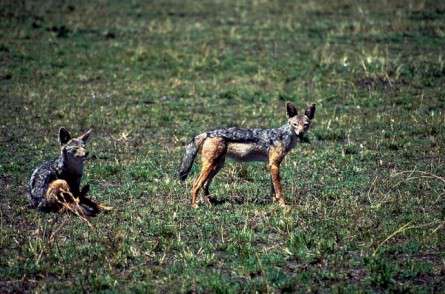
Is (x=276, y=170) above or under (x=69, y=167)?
under

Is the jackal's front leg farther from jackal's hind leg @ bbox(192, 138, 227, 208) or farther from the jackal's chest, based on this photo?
jackal's hind leg @ bbox(192, 138, 227, 208)

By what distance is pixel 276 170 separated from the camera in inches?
426

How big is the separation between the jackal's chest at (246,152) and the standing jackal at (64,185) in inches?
79.7

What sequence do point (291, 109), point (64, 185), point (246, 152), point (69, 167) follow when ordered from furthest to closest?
1. point (291, 109)
2. point (246, 152)
3. point (69, 167)
4. point (64, 185)

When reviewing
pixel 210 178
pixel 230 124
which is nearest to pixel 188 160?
pixel 210 178

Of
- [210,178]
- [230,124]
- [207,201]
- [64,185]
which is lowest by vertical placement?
[230,124]

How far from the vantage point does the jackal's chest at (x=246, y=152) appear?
1082 cm

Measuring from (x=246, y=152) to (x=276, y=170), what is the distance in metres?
0.52

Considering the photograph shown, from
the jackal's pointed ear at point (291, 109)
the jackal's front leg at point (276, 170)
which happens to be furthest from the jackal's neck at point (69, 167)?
the jackal's pointed ear at point (291, 109)

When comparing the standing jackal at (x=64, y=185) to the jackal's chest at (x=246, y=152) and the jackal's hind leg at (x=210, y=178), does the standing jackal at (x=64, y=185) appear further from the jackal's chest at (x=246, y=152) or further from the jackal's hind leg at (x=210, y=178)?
the jackal's chest at (x=246, y=152)

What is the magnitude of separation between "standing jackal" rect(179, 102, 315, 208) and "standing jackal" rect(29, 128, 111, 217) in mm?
1448

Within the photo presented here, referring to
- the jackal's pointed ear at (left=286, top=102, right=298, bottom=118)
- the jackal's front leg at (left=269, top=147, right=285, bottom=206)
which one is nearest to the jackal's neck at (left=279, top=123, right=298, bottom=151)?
the jackal's front leg at (left=269, top=147, right=285, bottom=206)

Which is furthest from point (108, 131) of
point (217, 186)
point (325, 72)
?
point (325, 72)

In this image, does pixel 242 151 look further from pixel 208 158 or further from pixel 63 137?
pixel 63 137
